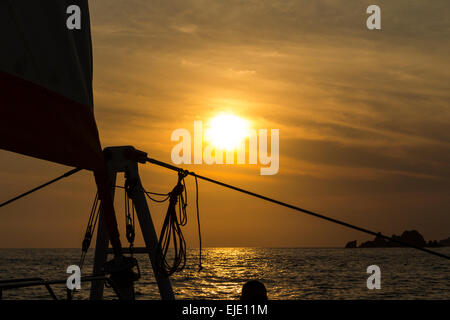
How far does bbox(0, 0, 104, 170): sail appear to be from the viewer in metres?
5.84

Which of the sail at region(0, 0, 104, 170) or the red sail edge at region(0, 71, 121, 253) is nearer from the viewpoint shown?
the sail at region(0, 0, 104, 170)

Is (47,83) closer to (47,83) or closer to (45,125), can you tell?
(47,83)

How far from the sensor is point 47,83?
6.35 metres

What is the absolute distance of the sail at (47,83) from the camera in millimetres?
5844

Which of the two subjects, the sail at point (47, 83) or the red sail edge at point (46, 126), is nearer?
the sail at point (47, 83)

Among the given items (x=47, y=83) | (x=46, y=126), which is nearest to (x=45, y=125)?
(x=46, y=126)

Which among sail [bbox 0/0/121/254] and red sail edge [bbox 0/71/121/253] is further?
red sail edge [bbox 0/71/121/253]

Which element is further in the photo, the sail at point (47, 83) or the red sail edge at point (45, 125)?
the red sail edge at point (45, 125)
